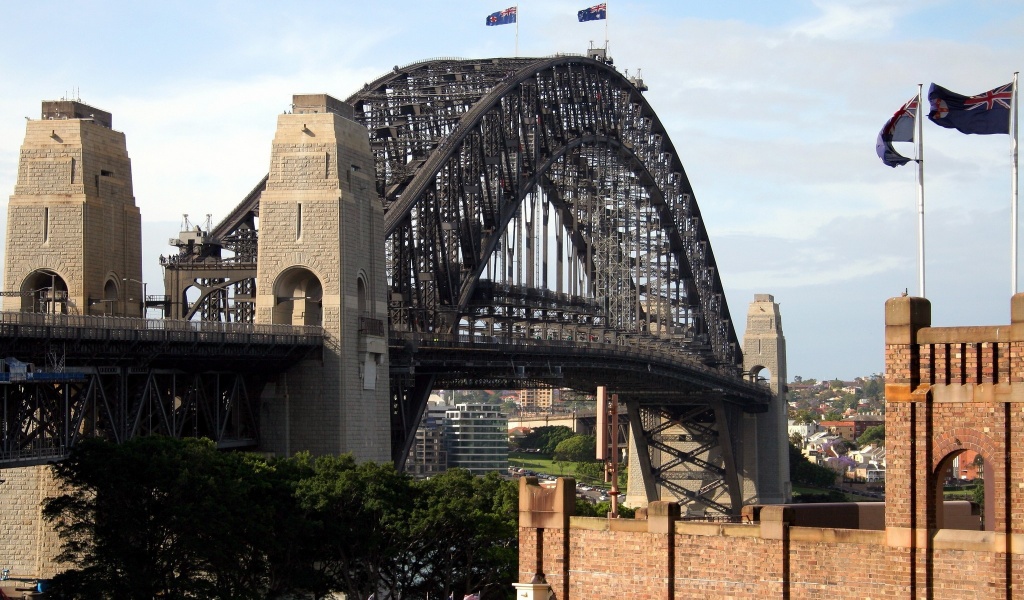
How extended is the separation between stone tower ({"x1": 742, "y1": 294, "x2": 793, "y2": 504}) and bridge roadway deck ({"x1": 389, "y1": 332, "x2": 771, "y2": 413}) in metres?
11.5

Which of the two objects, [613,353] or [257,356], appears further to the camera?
[613,353]

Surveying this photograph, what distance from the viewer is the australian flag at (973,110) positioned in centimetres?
3853

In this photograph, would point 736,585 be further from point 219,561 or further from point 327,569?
point 327,569

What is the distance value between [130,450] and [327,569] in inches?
558

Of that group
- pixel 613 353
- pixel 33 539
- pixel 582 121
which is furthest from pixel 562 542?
pixel 582 121

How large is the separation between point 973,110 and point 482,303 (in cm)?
7938

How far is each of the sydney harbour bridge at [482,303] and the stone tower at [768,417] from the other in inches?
90.1

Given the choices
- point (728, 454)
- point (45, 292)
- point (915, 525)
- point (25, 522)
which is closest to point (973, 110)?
point (915, 525)

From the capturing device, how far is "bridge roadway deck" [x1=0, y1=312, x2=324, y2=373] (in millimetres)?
63938

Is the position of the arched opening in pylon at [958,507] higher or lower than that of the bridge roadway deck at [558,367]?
lower

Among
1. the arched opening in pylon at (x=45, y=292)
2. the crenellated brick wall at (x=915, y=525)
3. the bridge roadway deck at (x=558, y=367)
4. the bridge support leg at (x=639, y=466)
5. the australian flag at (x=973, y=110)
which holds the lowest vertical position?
the bridge support leg at (x=639, y=466)

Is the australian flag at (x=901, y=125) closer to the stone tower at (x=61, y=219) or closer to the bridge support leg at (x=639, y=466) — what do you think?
the stone tower at (x=61, y=219)

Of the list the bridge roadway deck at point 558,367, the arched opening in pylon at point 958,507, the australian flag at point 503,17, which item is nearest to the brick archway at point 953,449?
A: the arched opening in pylon at point 958,507

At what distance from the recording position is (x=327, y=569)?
73188 mm
